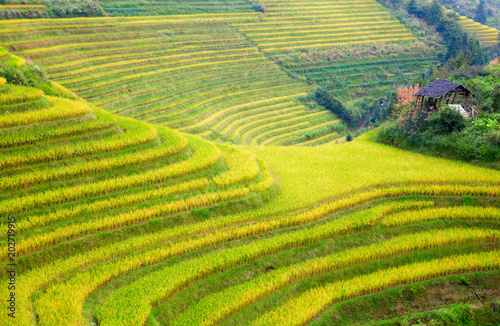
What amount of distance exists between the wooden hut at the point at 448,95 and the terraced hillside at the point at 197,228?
23.4ft

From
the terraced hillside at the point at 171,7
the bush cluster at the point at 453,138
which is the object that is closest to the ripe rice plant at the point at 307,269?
the bush cluster at the point at 453,138

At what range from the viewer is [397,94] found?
92.7 ft

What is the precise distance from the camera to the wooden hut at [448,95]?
22953mm

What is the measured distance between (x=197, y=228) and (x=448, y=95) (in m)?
18.8

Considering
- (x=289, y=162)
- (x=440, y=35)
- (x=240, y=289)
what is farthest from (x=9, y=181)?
(x=440, y=35)

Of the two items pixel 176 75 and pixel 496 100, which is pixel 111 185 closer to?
pixel 496 100

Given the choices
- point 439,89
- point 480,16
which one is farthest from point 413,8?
point 439,89

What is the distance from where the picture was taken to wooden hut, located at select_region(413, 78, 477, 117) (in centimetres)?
2295

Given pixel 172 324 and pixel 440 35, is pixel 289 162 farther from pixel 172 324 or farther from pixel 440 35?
pixel 440 35

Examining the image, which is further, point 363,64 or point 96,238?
point 363,64

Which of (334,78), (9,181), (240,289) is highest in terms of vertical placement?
(9,181)

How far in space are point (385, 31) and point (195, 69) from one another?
3472cm

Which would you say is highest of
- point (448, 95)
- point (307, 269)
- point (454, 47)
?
point (448, 95)

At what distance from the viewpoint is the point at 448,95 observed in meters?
23.5
